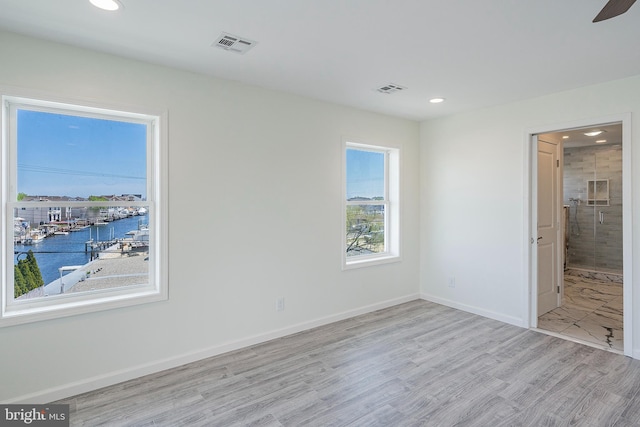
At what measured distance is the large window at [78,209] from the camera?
244cm

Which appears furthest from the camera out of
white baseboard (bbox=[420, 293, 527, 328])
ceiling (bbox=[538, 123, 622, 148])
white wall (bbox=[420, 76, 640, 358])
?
ceiling (bbox=[538, 123, 622, 148])

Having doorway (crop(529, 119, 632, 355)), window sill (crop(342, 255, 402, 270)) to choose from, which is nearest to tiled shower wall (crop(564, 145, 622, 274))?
doorway (crop(529, 119, 632, 355))

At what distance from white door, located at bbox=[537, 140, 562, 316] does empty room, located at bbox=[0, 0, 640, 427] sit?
0.05 meters

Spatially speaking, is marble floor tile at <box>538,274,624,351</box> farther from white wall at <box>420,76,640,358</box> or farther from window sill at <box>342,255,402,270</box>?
window sill at <box>342,255,402,270</box>

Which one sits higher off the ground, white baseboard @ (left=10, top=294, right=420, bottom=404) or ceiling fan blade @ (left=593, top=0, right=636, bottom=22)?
ceiling fan blade @ (left=593, top=0, right=636, bottom=22)

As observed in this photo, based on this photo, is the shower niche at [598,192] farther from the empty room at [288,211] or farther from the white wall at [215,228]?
the white wall at [215,228]

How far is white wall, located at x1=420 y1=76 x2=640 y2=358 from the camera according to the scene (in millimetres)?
3291

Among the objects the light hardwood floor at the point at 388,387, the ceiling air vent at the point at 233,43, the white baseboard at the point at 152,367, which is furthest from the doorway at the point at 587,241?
the ceiling air vent at the point at 233,43

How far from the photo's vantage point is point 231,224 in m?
3.22

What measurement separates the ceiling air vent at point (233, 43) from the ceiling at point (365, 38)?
5 cm

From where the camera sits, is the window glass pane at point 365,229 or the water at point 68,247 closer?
the water at point 68,247

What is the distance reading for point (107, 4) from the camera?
1974 mm

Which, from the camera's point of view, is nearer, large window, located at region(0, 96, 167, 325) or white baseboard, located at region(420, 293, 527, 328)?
large window, located at region(0, 96, 167, 325)

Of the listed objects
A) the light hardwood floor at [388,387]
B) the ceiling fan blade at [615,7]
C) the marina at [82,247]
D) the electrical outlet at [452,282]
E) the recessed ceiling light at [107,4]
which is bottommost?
the light hardwood floor at [388,387]
